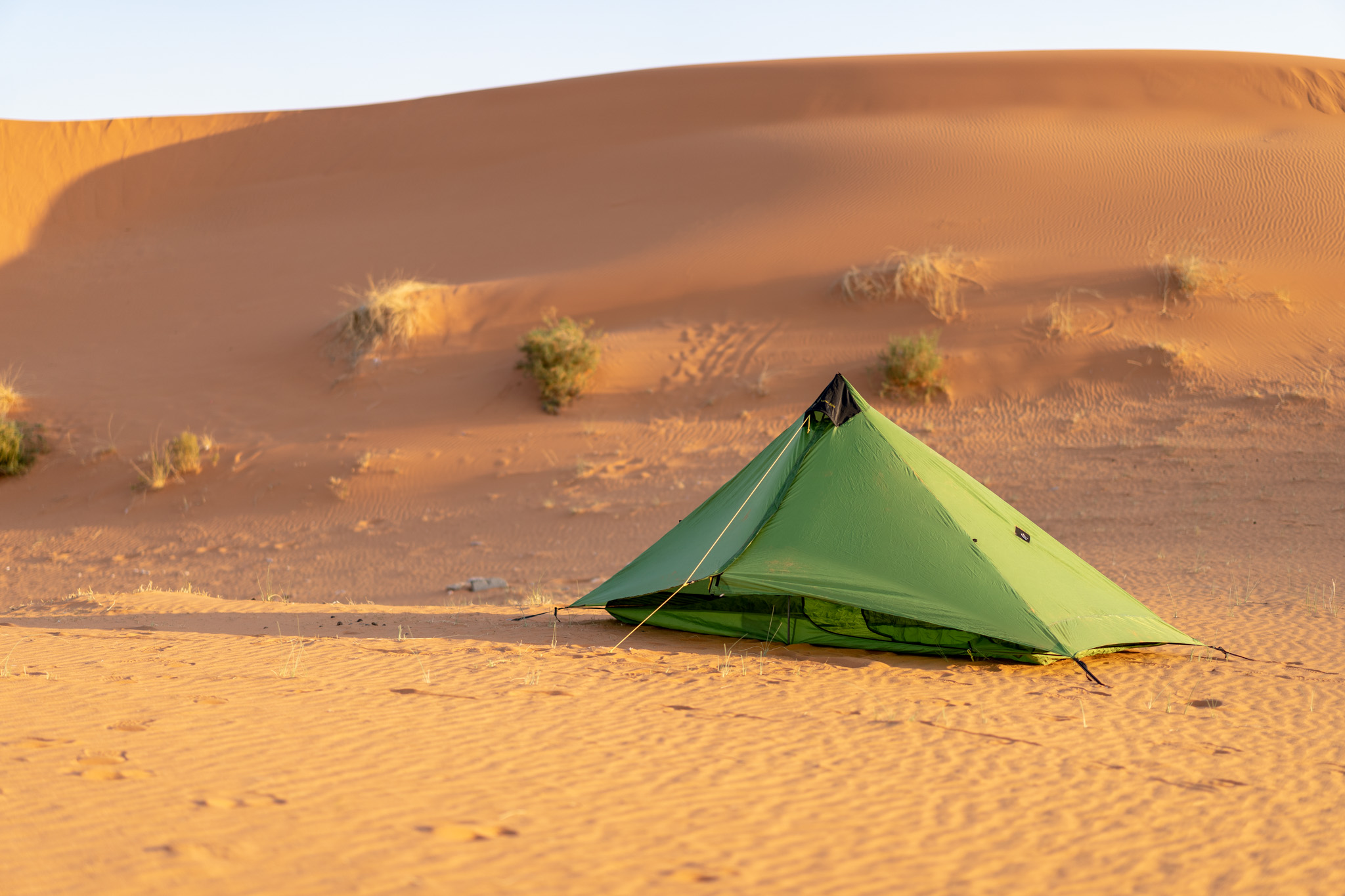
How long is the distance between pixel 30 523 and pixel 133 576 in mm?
3516

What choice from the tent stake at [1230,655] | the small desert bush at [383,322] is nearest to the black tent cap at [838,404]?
the tent stake at [1230,655]

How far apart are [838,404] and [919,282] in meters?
12.2

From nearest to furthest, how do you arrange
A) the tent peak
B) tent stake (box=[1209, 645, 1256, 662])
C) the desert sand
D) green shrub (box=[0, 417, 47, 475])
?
1. the desert sand
2. tent stake (box=[1209, 645, 1256, 662])
3. the tent peak
4. green shrub (box=[0, 417, 47, 475])

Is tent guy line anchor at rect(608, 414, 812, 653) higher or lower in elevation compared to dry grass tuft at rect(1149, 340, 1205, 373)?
lower

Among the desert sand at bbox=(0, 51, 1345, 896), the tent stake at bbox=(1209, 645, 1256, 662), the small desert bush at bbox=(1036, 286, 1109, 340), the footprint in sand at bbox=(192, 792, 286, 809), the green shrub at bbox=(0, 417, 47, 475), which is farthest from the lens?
the small desert bush at bbox=(1036, 286, 1109, 340)

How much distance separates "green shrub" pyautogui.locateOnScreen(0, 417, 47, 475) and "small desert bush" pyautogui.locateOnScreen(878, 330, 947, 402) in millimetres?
14067

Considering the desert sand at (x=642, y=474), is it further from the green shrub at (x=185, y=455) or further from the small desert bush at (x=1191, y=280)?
the green shrub at (x=185, y=455)

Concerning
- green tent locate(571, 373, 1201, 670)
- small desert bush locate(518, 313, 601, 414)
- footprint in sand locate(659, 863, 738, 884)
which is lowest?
footprint in sand locate(659, 863, 738, 884)

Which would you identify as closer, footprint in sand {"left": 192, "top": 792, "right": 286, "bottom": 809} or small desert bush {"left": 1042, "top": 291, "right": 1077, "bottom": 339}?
footprint in sand {"left": 192, "top": 792, "right": 286, "bottom": 809}

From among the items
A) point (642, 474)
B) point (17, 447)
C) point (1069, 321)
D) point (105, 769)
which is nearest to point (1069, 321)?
point (1069, 321)

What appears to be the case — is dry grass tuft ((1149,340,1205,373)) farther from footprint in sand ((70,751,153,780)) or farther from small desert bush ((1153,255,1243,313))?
footprint in sand ((70,751,153,780))

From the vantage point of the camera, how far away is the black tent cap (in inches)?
305

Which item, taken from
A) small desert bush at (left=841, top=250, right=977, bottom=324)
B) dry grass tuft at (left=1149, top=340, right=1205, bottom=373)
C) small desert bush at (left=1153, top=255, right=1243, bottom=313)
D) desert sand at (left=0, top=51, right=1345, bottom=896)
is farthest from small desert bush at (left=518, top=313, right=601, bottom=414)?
small desert bush at (left=1153, top=255, right=1243, bottom=313)

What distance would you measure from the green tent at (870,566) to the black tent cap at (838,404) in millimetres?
10
